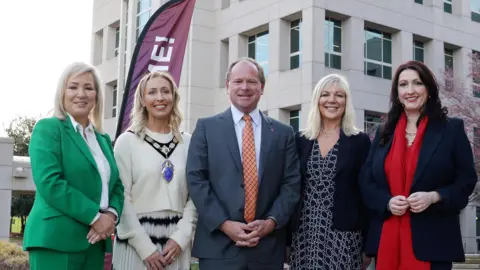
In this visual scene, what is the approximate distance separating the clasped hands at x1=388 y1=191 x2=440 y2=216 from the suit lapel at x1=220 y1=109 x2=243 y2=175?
3.88ft

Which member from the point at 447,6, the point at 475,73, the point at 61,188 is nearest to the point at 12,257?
the point at 61,188

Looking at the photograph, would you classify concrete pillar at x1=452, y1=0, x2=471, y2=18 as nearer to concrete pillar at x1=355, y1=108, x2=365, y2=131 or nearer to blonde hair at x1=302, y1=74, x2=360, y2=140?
concrete pillar at x1=355, y1=108, x2=365, y2=131

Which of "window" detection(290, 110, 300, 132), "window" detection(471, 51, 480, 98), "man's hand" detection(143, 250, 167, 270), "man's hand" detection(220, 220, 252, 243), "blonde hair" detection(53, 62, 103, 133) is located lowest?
"man's hand" detection(143, 250, 167, 270)

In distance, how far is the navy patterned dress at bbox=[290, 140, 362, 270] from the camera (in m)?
4.89

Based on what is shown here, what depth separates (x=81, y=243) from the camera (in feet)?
13.9

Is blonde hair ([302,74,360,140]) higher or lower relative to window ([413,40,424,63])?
lower

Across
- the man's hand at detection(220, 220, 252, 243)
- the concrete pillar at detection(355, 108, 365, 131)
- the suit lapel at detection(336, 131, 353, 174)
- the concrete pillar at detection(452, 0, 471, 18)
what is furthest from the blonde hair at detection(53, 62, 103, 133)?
the concrete pillar at detection(452, 0, 471, 18)

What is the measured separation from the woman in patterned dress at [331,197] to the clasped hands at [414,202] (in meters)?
0.57

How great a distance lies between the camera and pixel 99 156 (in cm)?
460

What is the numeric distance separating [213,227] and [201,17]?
2450 cm

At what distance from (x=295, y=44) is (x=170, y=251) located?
21.0 m

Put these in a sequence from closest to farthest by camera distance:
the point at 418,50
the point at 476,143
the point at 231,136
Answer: the point at 231,136, the point at 476,143, the point at 418,50

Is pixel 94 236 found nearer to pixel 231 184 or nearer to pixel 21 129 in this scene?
pixel 231 184

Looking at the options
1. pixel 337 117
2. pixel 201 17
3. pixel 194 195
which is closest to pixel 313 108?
pixel 337 117
